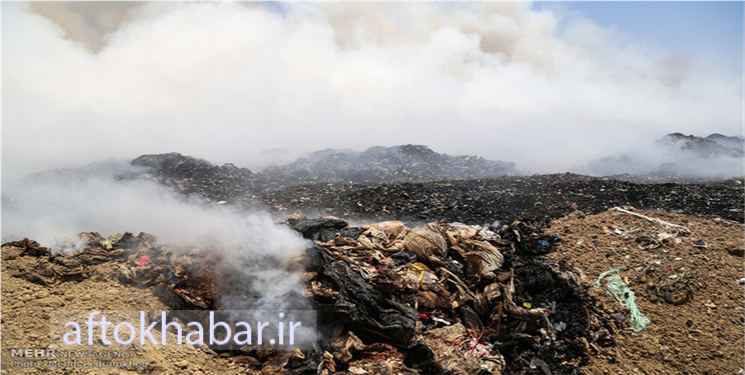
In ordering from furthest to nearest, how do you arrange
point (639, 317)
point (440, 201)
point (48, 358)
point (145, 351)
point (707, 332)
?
point (440, 201) → point (639, 317) → point (707, 332) → point (145, 351) → point (48, 358)

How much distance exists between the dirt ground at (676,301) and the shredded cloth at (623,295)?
0.06 meters

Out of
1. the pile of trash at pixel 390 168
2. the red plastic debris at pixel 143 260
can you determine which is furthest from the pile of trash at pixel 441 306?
the pile of trash at pixel 390 168

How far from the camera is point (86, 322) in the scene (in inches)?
108

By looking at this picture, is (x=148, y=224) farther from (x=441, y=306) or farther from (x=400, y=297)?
(x=441, y=306)

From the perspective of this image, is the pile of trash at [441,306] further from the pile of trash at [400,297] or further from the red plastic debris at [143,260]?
the red plastic debris at [143,260]

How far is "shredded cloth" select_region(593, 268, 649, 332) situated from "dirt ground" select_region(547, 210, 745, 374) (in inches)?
2.2

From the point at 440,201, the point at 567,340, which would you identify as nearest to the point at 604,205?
the point at 440,201

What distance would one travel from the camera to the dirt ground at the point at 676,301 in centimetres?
330

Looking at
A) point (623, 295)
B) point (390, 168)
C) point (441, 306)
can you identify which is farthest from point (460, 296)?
point (390, 168)

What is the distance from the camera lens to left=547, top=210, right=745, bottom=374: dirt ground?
3305 mm

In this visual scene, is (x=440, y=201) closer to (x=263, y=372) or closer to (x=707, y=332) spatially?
(x=707, y=332)

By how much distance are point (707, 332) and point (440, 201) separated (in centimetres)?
608

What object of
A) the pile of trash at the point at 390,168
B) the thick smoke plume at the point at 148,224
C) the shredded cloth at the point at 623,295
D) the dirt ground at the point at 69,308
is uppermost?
the pile of trash at the point at 390,168

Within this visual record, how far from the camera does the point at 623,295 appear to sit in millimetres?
4066
